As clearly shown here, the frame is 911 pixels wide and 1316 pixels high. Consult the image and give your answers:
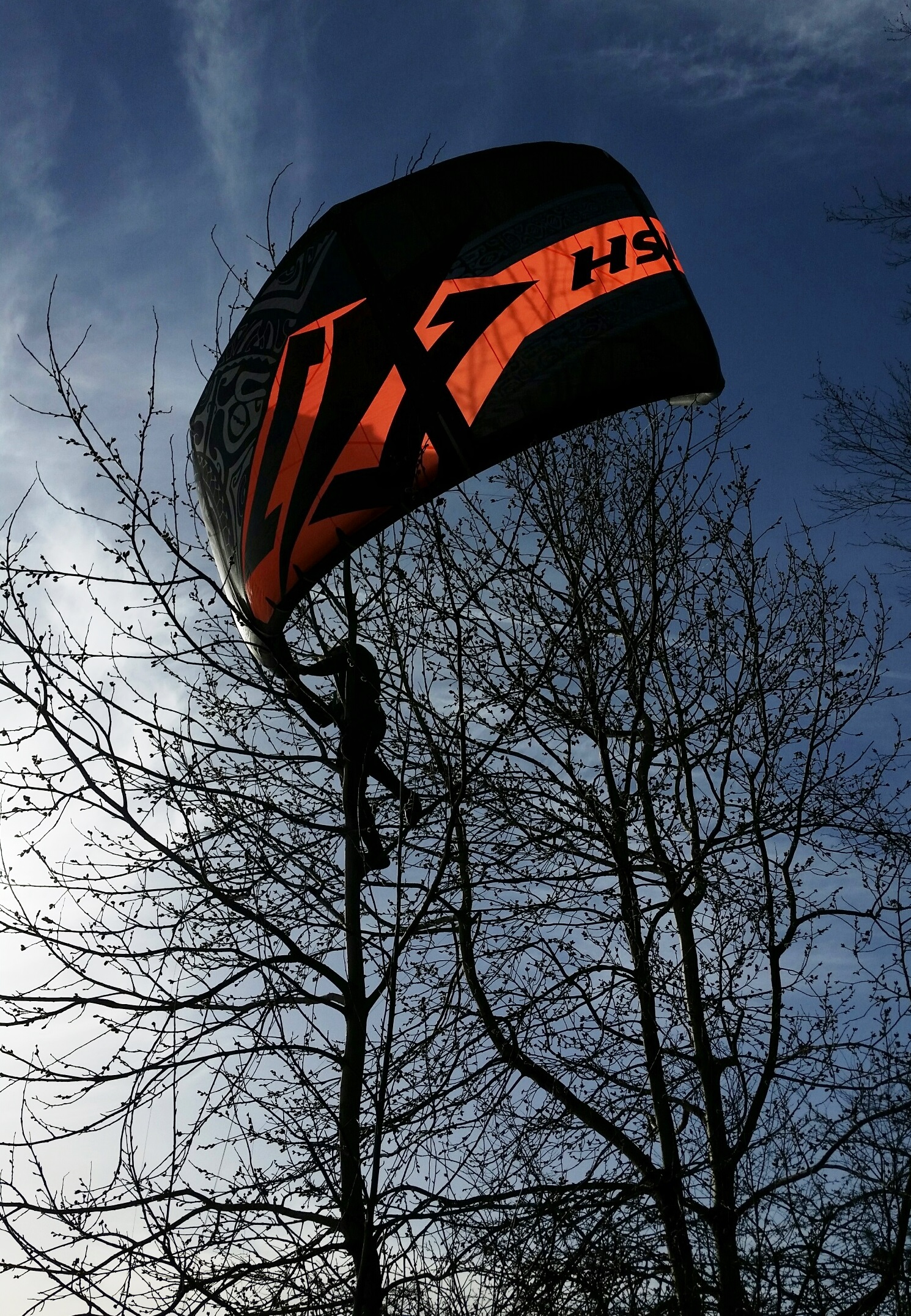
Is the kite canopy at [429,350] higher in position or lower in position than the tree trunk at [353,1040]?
higher

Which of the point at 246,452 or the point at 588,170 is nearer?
the point at 246,452

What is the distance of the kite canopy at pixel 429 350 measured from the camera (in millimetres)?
5641

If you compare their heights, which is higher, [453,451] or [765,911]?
[453,451]

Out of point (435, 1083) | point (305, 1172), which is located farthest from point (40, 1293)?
point (435, 1083)

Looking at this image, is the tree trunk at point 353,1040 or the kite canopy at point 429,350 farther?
the kite canopy at point 429,350

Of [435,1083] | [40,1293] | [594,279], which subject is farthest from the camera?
[594,279]

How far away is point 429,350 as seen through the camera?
5.95 m

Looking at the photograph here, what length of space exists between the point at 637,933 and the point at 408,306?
150 inches

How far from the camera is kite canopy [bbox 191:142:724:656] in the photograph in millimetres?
5641

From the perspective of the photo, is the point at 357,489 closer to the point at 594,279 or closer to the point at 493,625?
the point at 493,625

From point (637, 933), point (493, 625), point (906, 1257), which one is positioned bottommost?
point (906, 1257)

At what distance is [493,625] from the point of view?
6.06 m

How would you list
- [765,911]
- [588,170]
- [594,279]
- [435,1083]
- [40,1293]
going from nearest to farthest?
[40,1293]
[435,1083]
[765,911]
[594,279]
[588,170]

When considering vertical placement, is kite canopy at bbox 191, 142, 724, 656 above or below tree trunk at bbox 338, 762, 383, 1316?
above
